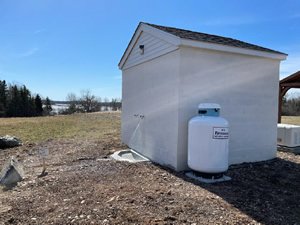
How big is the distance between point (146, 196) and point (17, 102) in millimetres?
34846

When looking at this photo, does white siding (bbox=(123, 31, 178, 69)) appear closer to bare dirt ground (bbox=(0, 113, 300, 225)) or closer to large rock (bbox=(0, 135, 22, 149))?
bare dirt ground (bbox=(0, 113, 300, 225))

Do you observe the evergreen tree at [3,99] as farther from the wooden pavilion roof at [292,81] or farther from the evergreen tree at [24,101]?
the wooden pavilion roof at [292,81]

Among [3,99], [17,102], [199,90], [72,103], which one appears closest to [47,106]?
[72,103]

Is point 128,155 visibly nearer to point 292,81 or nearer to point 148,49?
point 148,49

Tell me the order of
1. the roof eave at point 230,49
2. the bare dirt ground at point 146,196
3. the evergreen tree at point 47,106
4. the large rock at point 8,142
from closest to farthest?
the bare dirt ground at point 146,196, the roof eave at point 230,49, the large rock at point 8,142, the evergreen tree at point 47,106

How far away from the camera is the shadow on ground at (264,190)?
2.95 metres

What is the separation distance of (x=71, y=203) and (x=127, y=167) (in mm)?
1900

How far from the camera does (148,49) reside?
6082 millimetres

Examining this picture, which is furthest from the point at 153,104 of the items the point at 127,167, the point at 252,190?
the point at 252,190

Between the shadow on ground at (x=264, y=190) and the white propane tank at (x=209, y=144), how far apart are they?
0.30 metres

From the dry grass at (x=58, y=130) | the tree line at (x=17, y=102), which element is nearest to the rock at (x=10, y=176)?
the dry grass at (x=58, y=130)

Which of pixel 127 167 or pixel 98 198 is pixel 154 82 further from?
pixel 98 198

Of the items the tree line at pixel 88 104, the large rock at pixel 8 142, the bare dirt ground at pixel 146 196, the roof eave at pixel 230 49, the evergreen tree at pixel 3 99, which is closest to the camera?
the bare dirt ground at pixel 146 196

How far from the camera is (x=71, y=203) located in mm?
3234
